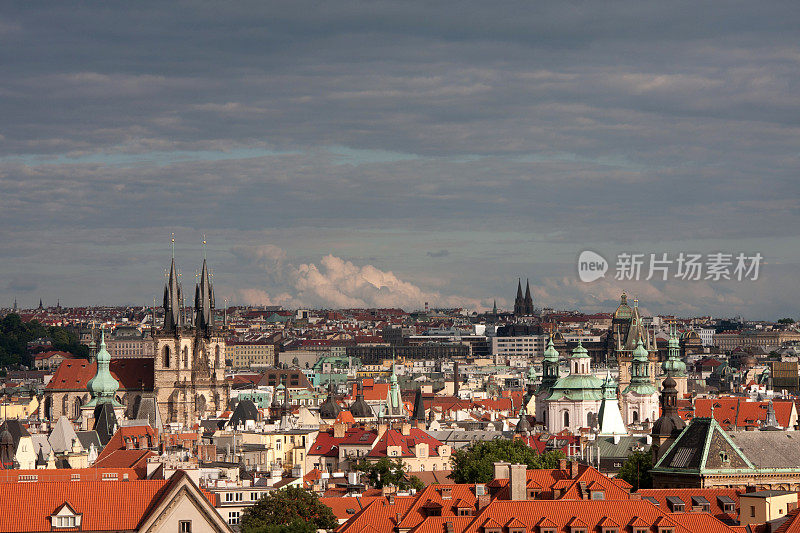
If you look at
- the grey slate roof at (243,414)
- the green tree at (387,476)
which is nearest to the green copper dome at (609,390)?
the grey slate roof at (243,414)

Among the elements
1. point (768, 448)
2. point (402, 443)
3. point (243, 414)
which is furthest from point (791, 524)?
point (243, 414)

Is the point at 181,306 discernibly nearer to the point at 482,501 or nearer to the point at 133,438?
the point at 133,438

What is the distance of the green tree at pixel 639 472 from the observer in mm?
62219

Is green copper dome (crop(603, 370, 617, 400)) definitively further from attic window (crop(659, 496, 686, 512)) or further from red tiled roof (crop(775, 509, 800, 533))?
red tiled roof (crop(775, 509, 800, 533))

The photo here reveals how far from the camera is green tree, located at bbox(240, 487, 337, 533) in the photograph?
51.1m

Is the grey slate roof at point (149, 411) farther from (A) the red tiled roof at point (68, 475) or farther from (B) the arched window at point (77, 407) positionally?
(A) the red tiled roof at point (68, 475)

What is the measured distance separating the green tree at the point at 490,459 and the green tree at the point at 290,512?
14.9 m

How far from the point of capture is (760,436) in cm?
5950

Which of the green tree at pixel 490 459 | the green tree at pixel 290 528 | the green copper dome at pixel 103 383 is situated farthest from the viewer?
the green copper dome at pixel 103 383

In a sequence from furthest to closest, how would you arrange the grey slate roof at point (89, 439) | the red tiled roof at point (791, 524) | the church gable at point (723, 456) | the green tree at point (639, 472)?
the grey slate roof at point (89, 439), the green tree at point (639, 472), the church gable at point (723, 456), the red tiled roof at point (791, 524)

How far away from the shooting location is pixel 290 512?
51.9 metres

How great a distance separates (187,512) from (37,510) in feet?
11.9

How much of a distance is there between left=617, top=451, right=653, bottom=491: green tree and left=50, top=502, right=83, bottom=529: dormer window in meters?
27.7

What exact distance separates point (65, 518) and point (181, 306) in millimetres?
105097
